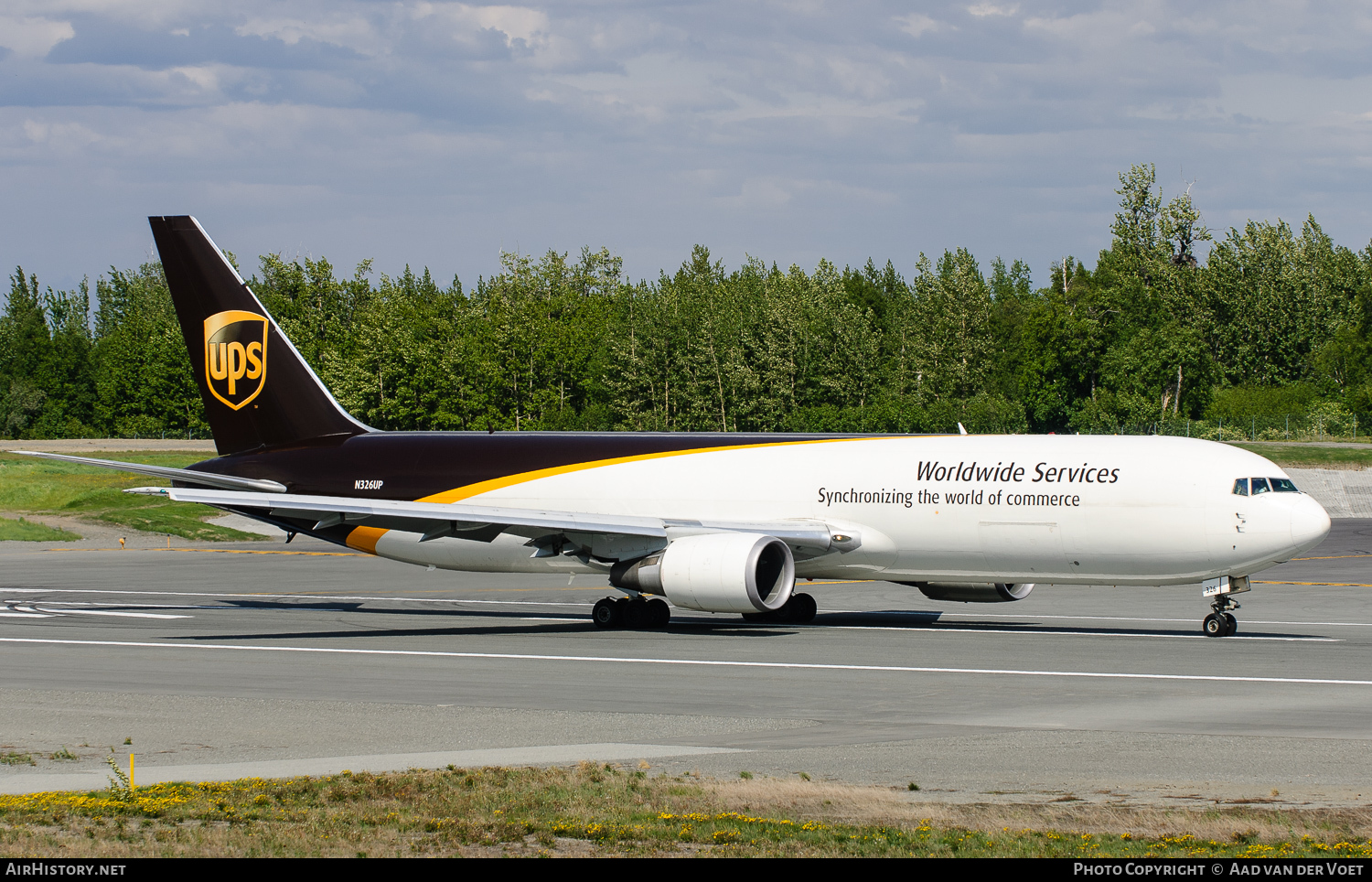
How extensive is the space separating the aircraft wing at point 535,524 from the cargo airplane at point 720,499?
0.05m

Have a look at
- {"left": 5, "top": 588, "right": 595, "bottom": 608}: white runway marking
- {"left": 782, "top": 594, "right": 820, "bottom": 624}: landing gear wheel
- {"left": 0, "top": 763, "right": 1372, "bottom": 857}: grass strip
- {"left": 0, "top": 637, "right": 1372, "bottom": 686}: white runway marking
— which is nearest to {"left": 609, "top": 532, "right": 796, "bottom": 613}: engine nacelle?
{"left": 782, "top": 594, "right": 820, "bottom": 624}: landing gear wheel

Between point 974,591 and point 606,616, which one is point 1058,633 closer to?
point 974,591

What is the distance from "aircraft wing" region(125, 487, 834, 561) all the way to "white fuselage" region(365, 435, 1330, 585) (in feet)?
1.68

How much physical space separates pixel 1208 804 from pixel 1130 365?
317 feet

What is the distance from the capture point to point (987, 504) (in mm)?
27672

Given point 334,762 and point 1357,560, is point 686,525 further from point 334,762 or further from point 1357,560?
point 1357,560

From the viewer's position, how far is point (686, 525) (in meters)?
29.0

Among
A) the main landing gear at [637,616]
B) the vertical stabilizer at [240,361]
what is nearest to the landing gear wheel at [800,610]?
the main landing gear at [637,616]

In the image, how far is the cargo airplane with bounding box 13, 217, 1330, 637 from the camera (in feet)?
87.9

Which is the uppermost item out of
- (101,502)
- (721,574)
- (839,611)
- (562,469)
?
(562,469)

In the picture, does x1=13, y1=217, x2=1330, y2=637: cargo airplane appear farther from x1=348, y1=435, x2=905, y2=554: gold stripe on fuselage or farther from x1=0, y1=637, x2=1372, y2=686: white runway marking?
x1=0, y1=637, x2=1372, y2=686: white runway marking

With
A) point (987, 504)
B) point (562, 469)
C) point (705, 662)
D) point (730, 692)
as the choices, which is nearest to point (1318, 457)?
point (987, 504)

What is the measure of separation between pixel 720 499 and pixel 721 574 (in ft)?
12.6

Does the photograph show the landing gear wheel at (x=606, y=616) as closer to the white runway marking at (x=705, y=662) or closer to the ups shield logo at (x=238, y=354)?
the white runway marking at (x=705, y=662)
